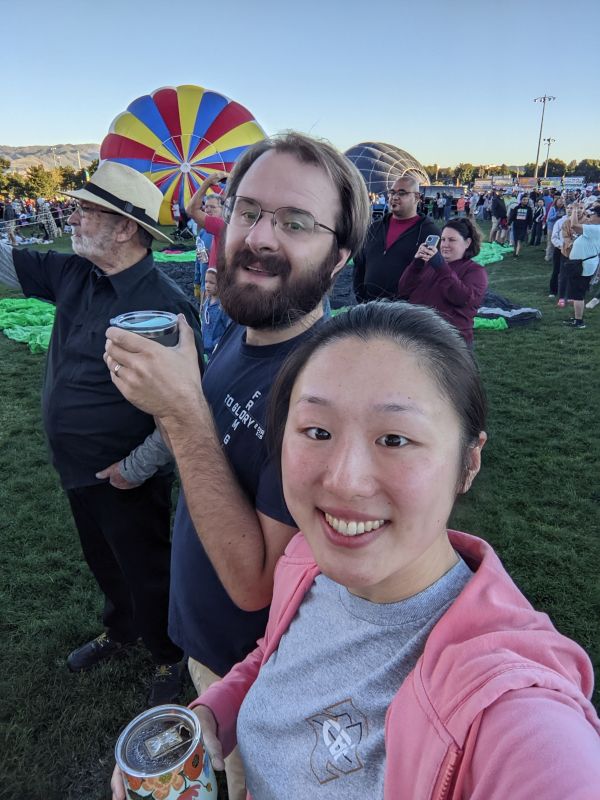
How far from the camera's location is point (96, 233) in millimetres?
2396

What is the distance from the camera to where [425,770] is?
747mm

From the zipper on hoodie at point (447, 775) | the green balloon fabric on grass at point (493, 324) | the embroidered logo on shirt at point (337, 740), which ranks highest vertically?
the zipper on hoodie at point (447, 775)

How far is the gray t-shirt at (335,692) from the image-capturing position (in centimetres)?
91

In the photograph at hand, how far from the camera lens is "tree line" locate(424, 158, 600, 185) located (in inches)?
2734

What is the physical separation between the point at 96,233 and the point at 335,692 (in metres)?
2.23

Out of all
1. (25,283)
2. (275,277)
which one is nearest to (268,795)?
(275,277)

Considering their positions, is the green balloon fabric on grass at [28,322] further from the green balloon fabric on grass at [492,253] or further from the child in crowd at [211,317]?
the green balloon fabric on grass at [492,253]

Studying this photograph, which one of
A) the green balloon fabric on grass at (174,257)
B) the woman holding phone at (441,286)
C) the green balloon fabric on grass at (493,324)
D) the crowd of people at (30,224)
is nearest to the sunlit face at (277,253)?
the woman holding phone at (441,286)

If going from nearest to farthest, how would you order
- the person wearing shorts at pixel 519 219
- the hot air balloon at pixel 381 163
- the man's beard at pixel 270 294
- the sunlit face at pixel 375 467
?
the sunlit face at pixel 375 467 → the man's beard at pixel 270 294 → the person wearing shorts at pixel 519 219 → the hot air balloon at pixel 381 163

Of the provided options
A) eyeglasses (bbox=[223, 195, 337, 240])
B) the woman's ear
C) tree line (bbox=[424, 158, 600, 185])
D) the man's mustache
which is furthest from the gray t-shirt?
tree line (bbox=[424, 158, 600, 185])

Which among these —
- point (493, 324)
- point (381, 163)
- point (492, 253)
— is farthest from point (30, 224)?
point (381, 163)

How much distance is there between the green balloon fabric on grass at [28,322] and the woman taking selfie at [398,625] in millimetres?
7431

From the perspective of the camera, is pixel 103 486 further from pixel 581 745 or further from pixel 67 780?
pixel 581 745

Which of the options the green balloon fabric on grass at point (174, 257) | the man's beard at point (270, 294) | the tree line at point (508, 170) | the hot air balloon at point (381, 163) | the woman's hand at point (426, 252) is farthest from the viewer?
the tree line at point (508, 170)
